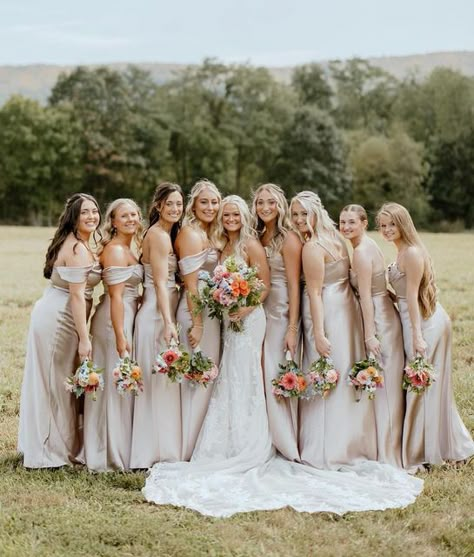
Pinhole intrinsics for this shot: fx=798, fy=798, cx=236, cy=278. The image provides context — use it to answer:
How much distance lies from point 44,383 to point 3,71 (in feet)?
277

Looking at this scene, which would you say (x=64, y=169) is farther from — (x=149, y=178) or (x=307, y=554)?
(x=307, y=554)

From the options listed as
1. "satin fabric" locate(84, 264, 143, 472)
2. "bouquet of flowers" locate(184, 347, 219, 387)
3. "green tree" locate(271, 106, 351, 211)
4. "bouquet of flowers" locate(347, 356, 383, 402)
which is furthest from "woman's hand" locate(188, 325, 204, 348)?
"green tree" locate(271, 106, 351, 211)

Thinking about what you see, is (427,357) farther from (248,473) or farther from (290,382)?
(248,473)

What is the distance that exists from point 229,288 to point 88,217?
1.51m

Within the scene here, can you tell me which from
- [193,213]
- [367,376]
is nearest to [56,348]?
[193,213]

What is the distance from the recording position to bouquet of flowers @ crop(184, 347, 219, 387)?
288 inches

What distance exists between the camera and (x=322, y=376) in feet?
23.7

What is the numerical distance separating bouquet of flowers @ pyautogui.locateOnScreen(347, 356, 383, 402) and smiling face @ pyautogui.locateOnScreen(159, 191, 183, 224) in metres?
2.16

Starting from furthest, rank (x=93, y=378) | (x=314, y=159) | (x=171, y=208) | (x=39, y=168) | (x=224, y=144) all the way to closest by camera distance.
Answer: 1. (x=224, y=144)
2. (x=314, y=159)
3. (x=39, y=168)
4. (x=171, y=208)
5. (x=93, y=378)

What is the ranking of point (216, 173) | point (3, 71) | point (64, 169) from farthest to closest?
1. point (3, 71)
2. point (216, 173)
3. point (64, 169)

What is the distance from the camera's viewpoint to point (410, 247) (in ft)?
24.3

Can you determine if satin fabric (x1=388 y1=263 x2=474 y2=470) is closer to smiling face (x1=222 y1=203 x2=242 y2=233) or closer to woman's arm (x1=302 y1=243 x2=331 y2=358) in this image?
woman's arm (x1=302 y1=243 x2=331 y2=358)

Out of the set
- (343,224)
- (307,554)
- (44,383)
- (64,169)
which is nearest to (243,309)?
(343,224)

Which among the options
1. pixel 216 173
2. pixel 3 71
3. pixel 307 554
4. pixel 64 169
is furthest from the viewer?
pixel 3 71
